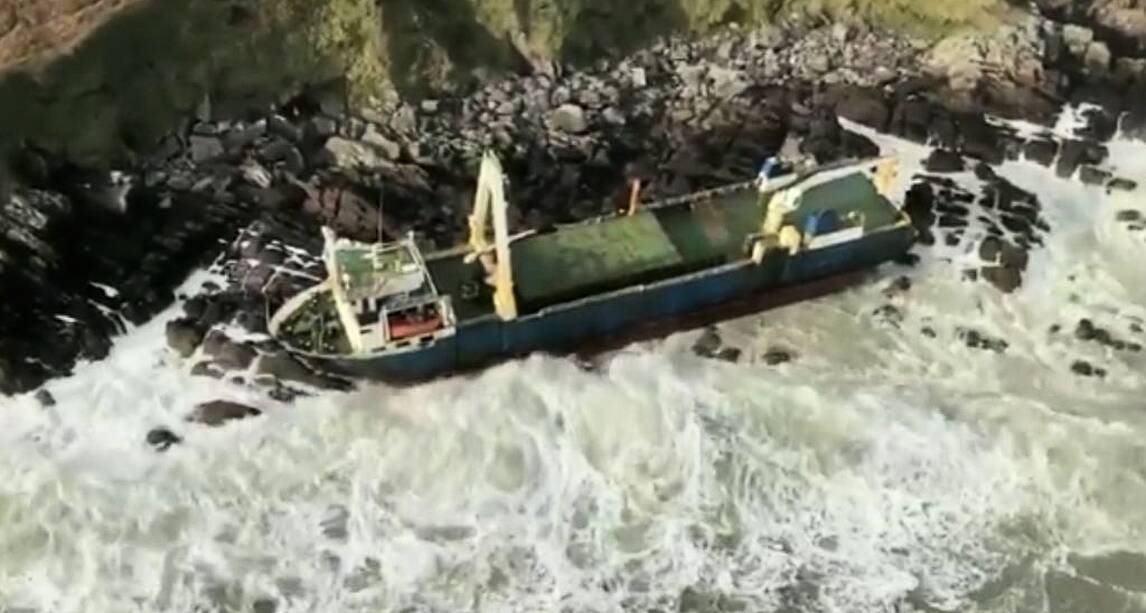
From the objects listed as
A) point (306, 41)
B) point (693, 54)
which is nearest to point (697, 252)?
point (693, 54)

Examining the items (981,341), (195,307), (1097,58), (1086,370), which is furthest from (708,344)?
(1097,58)

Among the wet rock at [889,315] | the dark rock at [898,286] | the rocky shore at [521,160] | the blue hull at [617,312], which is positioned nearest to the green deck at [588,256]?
the blue hull at [617,312]

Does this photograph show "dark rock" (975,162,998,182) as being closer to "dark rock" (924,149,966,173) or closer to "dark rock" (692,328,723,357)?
"dark rock" (924,149,966,173)

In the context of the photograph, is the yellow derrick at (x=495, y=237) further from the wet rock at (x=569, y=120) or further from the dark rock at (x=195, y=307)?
the dark rock at (x=195, y=307)

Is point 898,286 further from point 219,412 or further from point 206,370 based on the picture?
point 206,370

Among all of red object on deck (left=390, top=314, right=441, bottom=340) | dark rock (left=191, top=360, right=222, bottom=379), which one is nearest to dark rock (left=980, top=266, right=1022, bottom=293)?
red object on deck (left=390, top=314, right=441, bottom=340)
